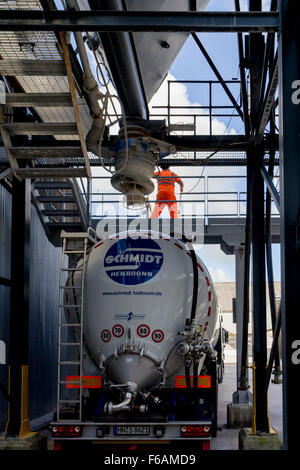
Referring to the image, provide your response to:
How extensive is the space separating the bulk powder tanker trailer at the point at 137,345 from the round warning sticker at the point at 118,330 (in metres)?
0.01

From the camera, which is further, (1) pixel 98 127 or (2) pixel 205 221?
(2) pixel 205 221

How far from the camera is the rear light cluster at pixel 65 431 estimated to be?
649cm

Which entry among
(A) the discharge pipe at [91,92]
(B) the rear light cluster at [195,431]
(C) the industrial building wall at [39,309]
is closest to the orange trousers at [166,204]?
(C) the industrial building wall at [39,309]

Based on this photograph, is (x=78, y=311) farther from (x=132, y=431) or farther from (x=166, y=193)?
(x=166, y=193)

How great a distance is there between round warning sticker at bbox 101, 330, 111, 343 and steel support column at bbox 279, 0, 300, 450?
295 centimetres

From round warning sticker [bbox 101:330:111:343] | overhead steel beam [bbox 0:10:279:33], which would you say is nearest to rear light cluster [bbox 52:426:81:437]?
round warning sticker [bbox 101:330:111:343]

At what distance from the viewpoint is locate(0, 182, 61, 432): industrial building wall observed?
9609mm

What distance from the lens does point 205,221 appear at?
39.3 ft

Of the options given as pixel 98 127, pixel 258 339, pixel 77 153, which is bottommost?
pixel 258 339

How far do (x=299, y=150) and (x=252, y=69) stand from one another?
347cm

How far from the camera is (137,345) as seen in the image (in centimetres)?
682

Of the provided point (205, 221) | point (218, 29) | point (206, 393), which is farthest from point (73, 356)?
point (218, 29)
